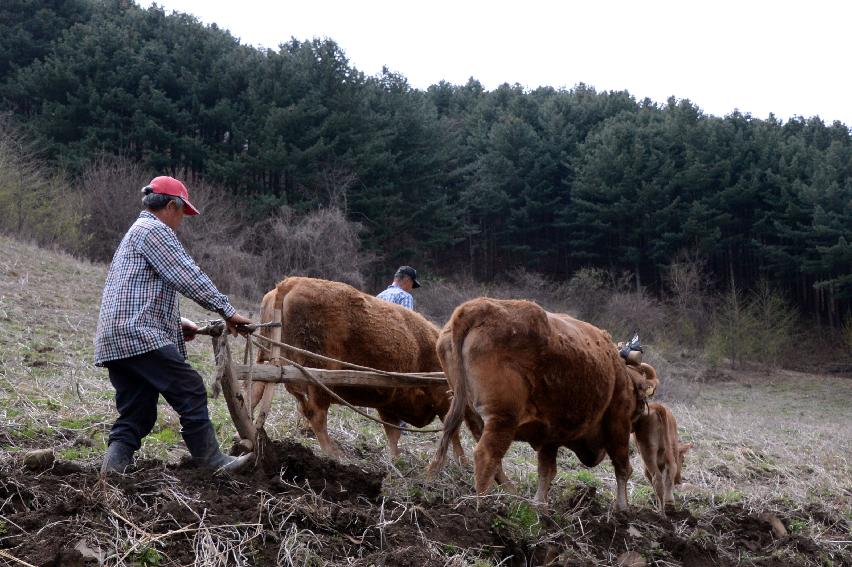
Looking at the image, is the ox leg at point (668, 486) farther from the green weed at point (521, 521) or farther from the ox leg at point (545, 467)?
the green weed at point (521, 521)

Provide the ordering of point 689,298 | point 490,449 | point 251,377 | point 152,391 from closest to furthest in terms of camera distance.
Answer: point 152,391, point 251,377, point 490,449, point 689,298

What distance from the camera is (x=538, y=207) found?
47406 millimetres

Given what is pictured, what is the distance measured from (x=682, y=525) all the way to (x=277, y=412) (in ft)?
17.7

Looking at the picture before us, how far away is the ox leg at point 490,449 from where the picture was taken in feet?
19.6

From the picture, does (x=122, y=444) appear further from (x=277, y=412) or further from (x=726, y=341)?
(x=726, y=341)

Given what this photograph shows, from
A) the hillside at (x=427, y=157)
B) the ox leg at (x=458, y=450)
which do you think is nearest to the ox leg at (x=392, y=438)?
the ox leg at (x=458, y=450)

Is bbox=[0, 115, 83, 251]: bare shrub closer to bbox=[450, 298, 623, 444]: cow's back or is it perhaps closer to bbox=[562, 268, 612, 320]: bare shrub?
bbox=[562, 268, 612, 320]: bare shrub

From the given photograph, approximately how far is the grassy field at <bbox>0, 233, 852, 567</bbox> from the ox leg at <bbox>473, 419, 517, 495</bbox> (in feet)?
0.64

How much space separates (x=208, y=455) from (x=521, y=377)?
7.69 ft

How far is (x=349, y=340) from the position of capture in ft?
27.0

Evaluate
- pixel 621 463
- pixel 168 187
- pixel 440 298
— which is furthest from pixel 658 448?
pixel 440 298

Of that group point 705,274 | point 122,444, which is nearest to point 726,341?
point 705,274

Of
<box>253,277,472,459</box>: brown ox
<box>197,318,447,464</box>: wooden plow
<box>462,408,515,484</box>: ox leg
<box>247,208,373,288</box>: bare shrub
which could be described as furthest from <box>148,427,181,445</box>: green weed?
<box>247,208,373,288</box>: bare shrub

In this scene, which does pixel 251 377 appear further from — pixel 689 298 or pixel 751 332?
pixel 689 298
